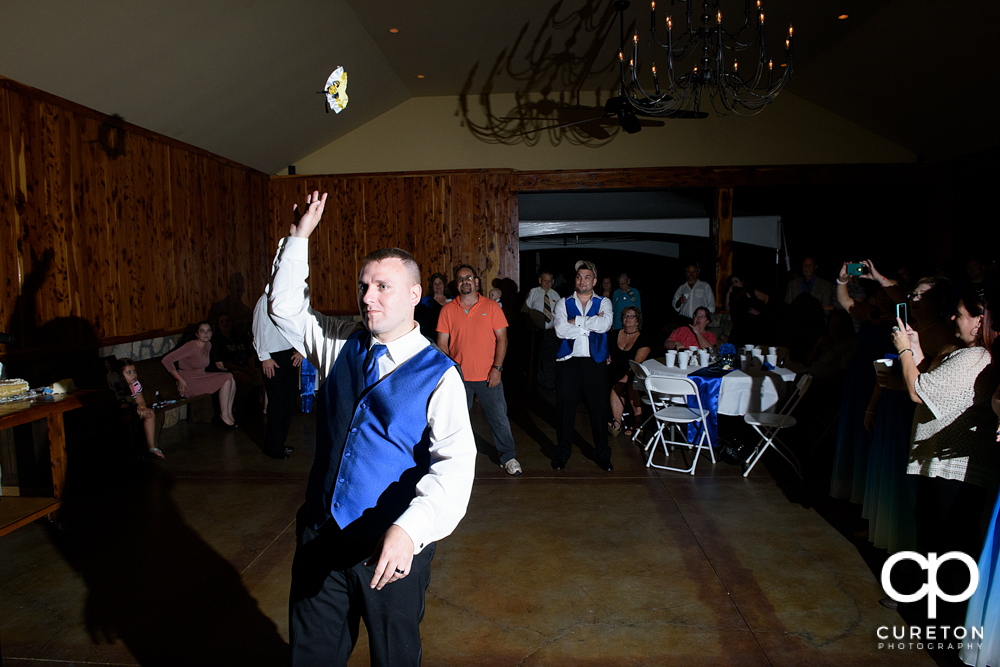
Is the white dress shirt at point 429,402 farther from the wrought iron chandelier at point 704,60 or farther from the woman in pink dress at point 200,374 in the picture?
the woman in pink dress at point 200,374

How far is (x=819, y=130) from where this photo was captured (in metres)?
9.06

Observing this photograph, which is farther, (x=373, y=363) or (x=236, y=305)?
(x=236, y=305)

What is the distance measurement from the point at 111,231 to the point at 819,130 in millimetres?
9169

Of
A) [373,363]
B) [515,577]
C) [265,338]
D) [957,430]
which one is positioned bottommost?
[515,577]

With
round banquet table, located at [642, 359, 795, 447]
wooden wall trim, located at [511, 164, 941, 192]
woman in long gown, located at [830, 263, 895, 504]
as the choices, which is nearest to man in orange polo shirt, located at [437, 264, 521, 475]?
round banquet table, located at [642, 359, 795, 447]

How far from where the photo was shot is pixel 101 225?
Answer: 579 centimetres

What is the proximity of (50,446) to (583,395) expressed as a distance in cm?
358

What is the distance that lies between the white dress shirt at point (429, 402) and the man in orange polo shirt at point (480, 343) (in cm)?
290

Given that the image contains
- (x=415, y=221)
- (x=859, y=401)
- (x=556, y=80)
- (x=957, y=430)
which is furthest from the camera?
(x=415, y=221)

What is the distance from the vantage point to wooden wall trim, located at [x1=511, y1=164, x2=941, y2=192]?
29.5 ft

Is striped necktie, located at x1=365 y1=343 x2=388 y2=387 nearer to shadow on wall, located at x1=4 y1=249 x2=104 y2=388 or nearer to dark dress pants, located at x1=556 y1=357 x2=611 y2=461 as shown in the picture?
dark dress pants, located at x1=556 y1=357 x2=611 y2=461

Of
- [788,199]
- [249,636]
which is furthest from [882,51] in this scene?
[249,636]

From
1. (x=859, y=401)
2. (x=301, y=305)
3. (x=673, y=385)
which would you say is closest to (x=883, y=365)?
(x=859, y=401)

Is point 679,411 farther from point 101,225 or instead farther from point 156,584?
point 101,225
